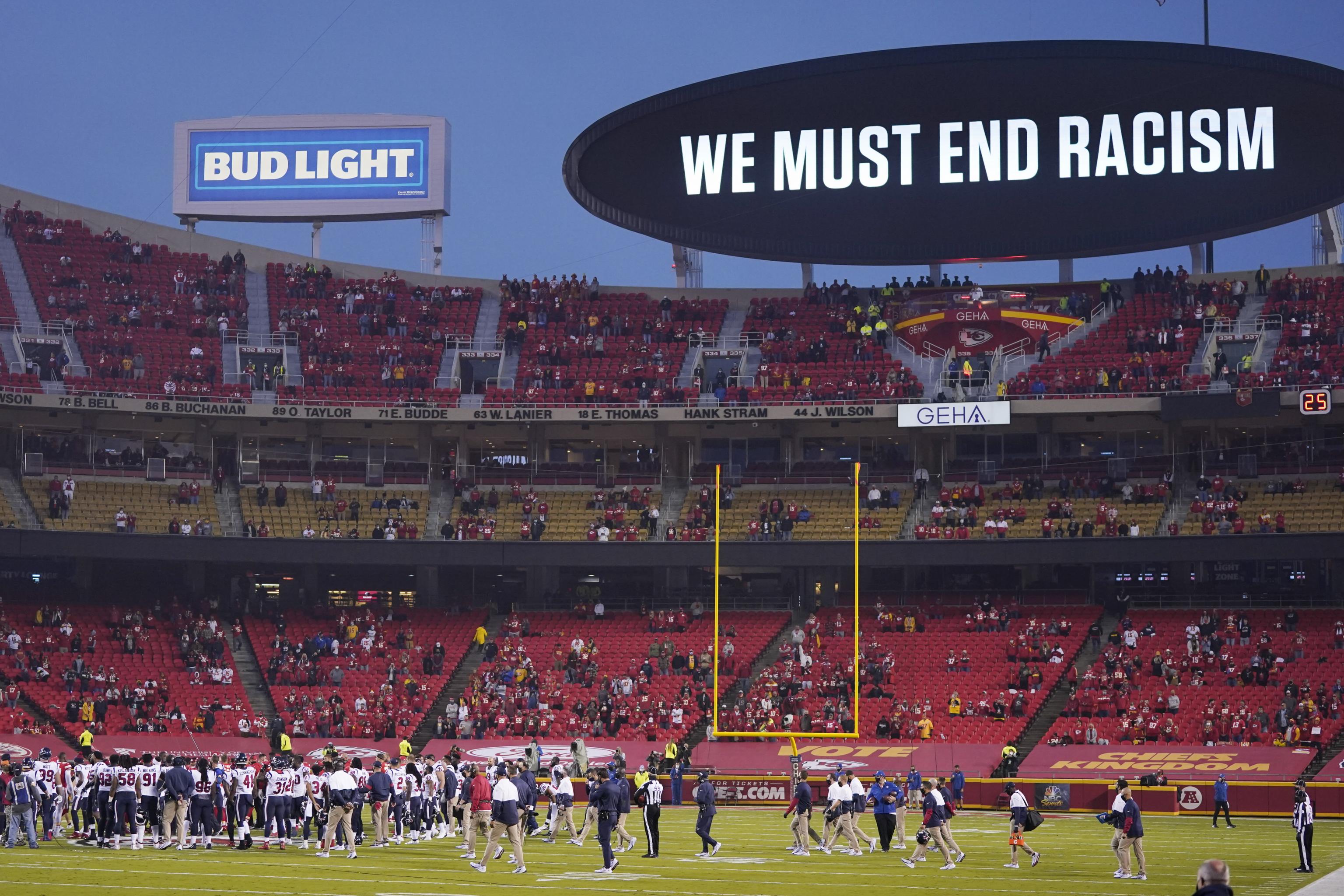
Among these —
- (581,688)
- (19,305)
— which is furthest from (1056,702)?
(19,305)

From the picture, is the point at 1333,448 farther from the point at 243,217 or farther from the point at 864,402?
the point at 243,217

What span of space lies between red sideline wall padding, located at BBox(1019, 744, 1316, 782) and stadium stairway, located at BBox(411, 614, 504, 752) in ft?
48.4

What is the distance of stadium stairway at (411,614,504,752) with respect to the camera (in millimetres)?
40344

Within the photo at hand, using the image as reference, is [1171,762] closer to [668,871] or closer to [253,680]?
[668,871]

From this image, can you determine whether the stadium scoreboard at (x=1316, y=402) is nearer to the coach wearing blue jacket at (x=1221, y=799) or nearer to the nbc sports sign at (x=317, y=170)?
the coach wearing blue jacket at (x=1221, y=799)

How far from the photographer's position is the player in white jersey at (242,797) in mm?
23781

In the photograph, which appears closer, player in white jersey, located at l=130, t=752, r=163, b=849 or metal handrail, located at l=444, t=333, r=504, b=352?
player in white jersey, located at l=130, t=752, r=163, b=849

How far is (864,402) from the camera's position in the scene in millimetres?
46312

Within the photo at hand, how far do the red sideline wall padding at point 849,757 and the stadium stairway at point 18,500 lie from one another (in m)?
19.8

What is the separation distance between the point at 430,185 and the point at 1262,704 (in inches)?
1250

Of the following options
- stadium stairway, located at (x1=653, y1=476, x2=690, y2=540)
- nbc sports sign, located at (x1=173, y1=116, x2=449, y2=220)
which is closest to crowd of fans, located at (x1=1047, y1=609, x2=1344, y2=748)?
stadium stairway, located at (x1=653, y1=476, x2=690, y2=540)

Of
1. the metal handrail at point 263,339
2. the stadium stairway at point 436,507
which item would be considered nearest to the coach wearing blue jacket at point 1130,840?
the stadium stairway at point 436,507

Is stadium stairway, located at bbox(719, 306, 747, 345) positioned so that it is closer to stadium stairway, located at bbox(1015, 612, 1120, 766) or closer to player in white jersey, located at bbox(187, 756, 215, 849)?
stadium stairway, located at bbox(1015, 612, 1120, 766)

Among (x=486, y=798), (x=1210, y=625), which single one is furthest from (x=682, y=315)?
(x=486, y=798)
